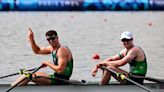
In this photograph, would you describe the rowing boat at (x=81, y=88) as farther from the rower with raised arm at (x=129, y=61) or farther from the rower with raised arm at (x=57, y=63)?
the rower with raised arm at (x=129, y=61)

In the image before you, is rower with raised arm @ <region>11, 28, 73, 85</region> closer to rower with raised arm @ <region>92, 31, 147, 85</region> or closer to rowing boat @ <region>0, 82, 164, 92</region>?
rowing boat @ <region>0, 82, 164, 92</region>

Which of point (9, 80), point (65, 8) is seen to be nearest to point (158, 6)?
point (65, 8)

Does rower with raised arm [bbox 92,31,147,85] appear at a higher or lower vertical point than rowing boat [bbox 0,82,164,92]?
higher

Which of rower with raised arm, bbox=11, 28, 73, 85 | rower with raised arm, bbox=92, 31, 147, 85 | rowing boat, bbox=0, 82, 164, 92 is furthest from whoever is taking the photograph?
rower with raised arm, bbox=92, 31, 147, 85

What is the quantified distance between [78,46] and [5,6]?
66.8 ft

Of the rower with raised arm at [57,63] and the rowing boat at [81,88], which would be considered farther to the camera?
the rower with raised arm at [57,63]

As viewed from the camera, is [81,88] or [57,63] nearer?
[81,88]

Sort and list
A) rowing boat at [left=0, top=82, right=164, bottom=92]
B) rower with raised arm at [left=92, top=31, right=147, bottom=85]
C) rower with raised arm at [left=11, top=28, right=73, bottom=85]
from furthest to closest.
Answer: rower with raised arm at [left=92, top=31, right=147, bottom=85] → rower with raised arm at [left=11, top=28, right=73, bottom=85] → rowing boat at [left=0, top=82, right=164, bottom=92]

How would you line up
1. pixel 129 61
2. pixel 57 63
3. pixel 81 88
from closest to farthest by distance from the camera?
1. pixel 81 88
2. pixel 57 63
3. pixel 129 61

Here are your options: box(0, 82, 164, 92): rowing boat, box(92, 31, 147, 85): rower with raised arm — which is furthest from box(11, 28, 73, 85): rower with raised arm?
box(92, 31, 147, 85): rower with raised arm

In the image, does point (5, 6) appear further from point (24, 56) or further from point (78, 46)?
point (24, 56)

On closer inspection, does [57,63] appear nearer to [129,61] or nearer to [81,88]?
[81,88]

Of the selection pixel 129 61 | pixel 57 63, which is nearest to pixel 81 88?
pixel 57 63

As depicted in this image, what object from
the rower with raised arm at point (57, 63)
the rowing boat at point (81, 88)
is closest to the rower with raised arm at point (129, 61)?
the rowing boat at point (81, 88)
